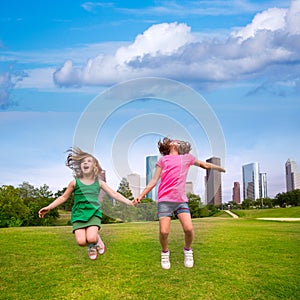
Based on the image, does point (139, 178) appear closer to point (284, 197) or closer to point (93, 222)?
point (93, 222)

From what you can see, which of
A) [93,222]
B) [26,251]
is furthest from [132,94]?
[26,251]

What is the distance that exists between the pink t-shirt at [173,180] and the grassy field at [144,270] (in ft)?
13.1

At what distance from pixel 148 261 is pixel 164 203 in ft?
19.4

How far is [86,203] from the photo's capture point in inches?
239

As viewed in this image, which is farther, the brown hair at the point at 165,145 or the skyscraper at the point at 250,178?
the skyscraper at the point at 250,178

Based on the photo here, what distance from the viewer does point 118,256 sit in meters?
12.0

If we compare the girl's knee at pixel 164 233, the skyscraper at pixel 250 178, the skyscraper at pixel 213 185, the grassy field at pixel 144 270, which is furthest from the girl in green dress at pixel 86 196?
the grassy field at pixel 144 270

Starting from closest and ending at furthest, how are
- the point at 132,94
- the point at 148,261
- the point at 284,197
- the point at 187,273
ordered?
the point at 132,94 < the point at 187,273 < the point at 148,261 < the point at 284,197

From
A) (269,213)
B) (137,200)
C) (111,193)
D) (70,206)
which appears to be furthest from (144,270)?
(269,213)

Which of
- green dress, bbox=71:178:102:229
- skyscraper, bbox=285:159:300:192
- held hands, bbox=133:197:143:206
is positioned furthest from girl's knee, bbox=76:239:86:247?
skyscraper, bbox=285:159:300:192

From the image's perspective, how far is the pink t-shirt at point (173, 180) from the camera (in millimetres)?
5906

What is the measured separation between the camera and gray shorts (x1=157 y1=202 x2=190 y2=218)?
5.91 metres

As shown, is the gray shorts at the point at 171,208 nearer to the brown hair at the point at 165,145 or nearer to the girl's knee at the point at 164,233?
the girl's knee at the point at 164,233

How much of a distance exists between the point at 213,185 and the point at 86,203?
5.19 ft
